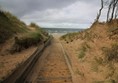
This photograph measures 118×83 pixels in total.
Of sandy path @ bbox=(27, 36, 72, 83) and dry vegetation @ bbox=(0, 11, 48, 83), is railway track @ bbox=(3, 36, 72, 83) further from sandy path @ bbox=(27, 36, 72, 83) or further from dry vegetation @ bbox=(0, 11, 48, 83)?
dry vegetation @ bbox=(0, 11, 48, 83)

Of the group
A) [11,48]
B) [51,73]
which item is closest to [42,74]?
[51,73]

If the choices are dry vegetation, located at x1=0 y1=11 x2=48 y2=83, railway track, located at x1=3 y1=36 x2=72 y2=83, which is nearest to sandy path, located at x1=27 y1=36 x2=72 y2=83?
railway track, located at x1=3 y1=36 x2=72 y2=83

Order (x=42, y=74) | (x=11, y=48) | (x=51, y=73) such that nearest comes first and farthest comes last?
(x=42, y=74) < (x=51, y=73) < (x=11, y=48)

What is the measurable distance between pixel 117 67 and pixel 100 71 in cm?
74

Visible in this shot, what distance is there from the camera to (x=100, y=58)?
44.4 ft

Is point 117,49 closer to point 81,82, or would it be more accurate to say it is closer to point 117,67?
point 117,67

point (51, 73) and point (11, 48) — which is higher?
point (11, 48)

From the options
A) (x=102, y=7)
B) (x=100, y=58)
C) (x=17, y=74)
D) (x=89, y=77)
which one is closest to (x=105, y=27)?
(x=102, y=7)

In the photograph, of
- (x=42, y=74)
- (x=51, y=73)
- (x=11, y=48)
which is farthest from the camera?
(x=11, y=48)

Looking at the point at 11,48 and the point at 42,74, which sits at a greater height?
the point at 11,48

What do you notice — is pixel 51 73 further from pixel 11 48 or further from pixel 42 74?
pixel 11 48

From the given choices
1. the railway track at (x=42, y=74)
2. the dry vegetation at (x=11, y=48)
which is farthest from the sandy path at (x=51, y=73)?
the dry vegetation at (x=11, y=48)

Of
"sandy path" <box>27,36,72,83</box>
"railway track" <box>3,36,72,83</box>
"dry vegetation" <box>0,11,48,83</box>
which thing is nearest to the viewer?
"railway track" <box>3,36,72,83</box>

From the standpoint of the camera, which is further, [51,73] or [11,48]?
[11,48]
